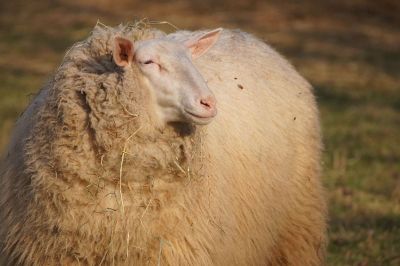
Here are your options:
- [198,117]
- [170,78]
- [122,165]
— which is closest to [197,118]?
[198,117]

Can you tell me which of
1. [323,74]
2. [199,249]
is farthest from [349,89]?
[199,249]

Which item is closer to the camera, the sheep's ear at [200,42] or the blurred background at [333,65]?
the sheep's ear at [200,42]

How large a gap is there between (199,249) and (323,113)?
9.16m

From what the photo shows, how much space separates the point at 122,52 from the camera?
529 centimetres

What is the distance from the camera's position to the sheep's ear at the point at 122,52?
5.22 meters

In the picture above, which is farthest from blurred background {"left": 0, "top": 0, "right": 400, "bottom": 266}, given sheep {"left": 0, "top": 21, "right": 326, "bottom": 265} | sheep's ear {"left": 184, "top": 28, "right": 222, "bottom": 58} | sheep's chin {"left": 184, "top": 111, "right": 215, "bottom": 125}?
sheep's chin {"left": 184, "top": 111, "right": 215, "bottom": 125}

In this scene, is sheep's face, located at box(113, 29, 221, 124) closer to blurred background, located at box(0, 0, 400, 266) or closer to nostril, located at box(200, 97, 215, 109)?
nostril, located at box(200, 97, 215, 109)

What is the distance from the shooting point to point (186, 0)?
24.5m

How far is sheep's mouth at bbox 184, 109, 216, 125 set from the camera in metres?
5.05

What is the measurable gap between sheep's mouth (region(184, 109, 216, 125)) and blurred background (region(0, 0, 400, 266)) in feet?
5.37

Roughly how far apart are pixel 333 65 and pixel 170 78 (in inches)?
544

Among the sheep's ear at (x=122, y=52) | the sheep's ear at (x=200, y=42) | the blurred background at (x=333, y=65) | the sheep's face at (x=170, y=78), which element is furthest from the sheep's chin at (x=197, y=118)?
the blurred background at (x=333, y=65)

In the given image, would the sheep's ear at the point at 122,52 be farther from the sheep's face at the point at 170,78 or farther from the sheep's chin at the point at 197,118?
the sheep's chin at the point at 197,118

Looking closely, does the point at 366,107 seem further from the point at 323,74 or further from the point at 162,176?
the point at 162,176
